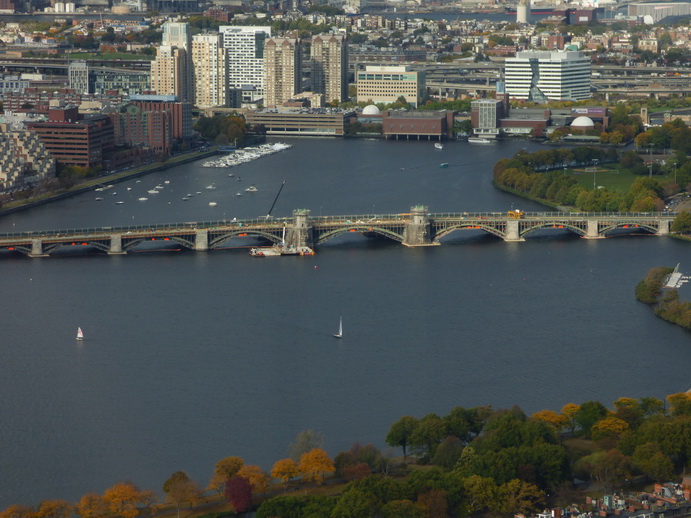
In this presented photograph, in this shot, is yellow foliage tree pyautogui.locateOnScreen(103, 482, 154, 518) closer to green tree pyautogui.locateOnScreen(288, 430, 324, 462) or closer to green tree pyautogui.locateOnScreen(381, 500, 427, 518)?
green tree pyautogui.locateOnScreen(288, 430, 324, 462)

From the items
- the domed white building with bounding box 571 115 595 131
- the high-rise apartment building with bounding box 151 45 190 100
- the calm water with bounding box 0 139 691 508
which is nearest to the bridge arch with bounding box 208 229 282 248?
the calm water with bounding box 0 139 691 508

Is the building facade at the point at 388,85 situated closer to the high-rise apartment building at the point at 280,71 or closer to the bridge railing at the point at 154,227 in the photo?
the high-rise apartment building at the point at 280,71

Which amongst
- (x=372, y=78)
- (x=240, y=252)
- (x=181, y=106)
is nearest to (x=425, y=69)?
(x=372, y=78)

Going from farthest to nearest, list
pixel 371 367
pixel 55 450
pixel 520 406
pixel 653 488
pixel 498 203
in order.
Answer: pixel 498 203 < pixel 371 367 < pixel 520 406 < pixel 55 450 < pixel 653 488

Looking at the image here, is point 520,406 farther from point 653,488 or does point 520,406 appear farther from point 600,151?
point 600,151

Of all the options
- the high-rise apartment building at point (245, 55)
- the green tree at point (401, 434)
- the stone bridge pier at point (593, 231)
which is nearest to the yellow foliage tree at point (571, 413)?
the green tree at point (401, 434)

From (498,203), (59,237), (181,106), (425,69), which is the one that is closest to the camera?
(59,237)

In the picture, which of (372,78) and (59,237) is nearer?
(59,237)

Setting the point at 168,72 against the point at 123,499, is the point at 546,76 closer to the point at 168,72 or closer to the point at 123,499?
the point at 168,72
